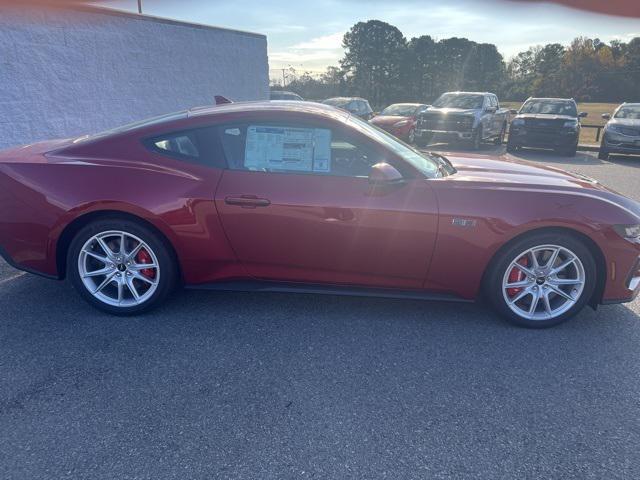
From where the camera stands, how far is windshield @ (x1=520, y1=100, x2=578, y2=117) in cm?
1405

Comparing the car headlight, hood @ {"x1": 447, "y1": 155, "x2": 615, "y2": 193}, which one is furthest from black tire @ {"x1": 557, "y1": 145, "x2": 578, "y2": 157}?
the car headlight

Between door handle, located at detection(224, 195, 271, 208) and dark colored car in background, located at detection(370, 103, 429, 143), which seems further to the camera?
dark colored car in background, located at detection(370, 103, 429, 143)

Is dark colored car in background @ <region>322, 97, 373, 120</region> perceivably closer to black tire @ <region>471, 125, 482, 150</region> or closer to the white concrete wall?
black tire @ <region>471, 125, 482, 150</region>

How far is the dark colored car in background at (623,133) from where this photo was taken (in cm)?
1205

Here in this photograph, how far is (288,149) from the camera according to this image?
326 centimetres

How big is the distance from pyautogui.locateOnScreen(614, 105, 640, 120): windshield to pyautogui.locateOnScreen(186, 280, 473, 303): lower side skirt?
495 inches

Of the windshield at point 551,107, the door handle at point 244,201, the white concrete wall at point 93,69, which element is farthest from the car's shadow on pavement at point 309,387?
the windshield at point 551,107

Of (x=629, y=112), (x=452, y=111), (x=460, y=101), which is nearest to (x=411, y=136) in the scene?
(x=452, y=111)

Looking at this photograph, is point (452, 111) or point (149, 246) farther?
point (452, 111)

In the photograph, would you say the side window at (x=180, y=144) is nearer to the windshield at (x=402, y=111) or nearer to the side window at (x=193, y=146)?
the side window at (x=193, y=146)

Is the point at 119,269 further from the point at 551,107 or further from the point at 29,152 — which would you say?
the point at 551,107

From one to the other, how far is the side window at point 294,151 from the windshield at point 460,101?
12656 millimetres

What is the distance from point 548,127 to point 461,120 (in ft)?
8.04

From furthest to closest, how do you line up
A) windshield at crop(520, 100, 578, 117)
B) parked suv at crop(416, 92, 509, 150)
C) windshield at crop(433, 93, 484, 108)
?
windshield at crop(433, 93, 484, 108) → windshield at crop(520, 100, 578, 117) → parked suv at crop(416, 92, 509, 150)
